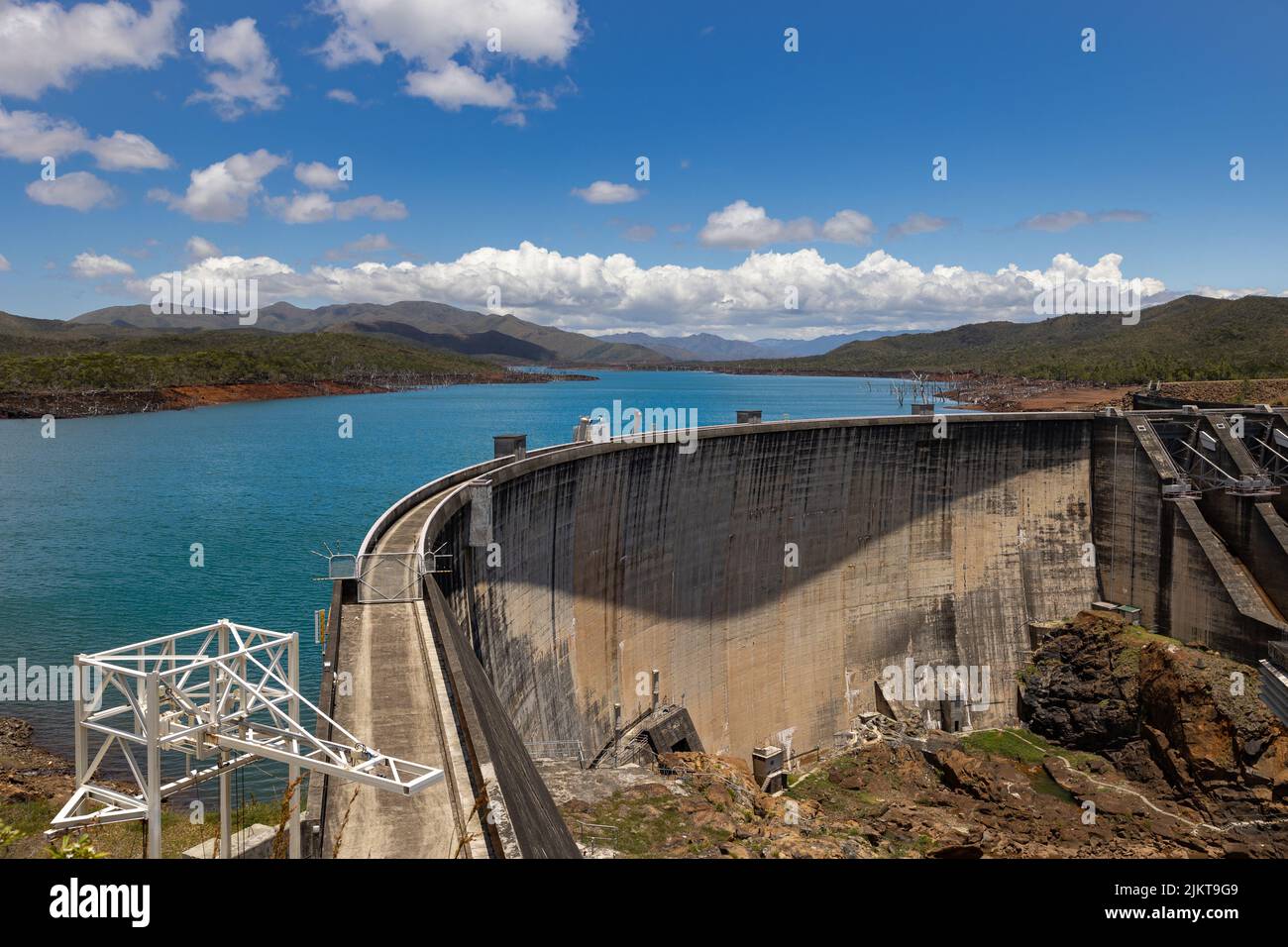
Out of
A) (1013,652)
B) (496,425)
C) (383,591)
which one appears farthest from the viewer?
(496,425)

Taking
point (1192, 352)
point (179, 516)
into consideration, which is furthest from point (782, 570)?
point (1192, 352)

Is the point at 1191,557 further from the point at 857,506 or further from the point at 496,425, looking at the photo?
the point at 496,425

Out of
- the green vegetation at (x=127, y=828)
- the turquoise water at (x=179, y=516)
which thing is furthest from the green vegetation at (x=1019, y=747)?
the green vegetation at (x=127, y=828)

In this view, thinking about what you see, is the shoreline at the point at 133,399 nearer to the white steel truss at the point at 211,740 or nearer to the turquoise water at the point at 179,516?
the turquoise water at the point at 179,516

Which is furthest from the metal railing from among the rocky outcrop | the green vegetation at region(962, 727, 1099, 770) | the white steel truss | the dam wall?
the dam wall

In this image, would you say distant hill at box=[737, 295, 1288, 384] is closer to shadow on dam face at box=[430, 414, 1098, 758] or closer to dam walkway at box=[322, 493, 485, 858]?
shadow on dam face at box=[430, 414, 1098, 758]
